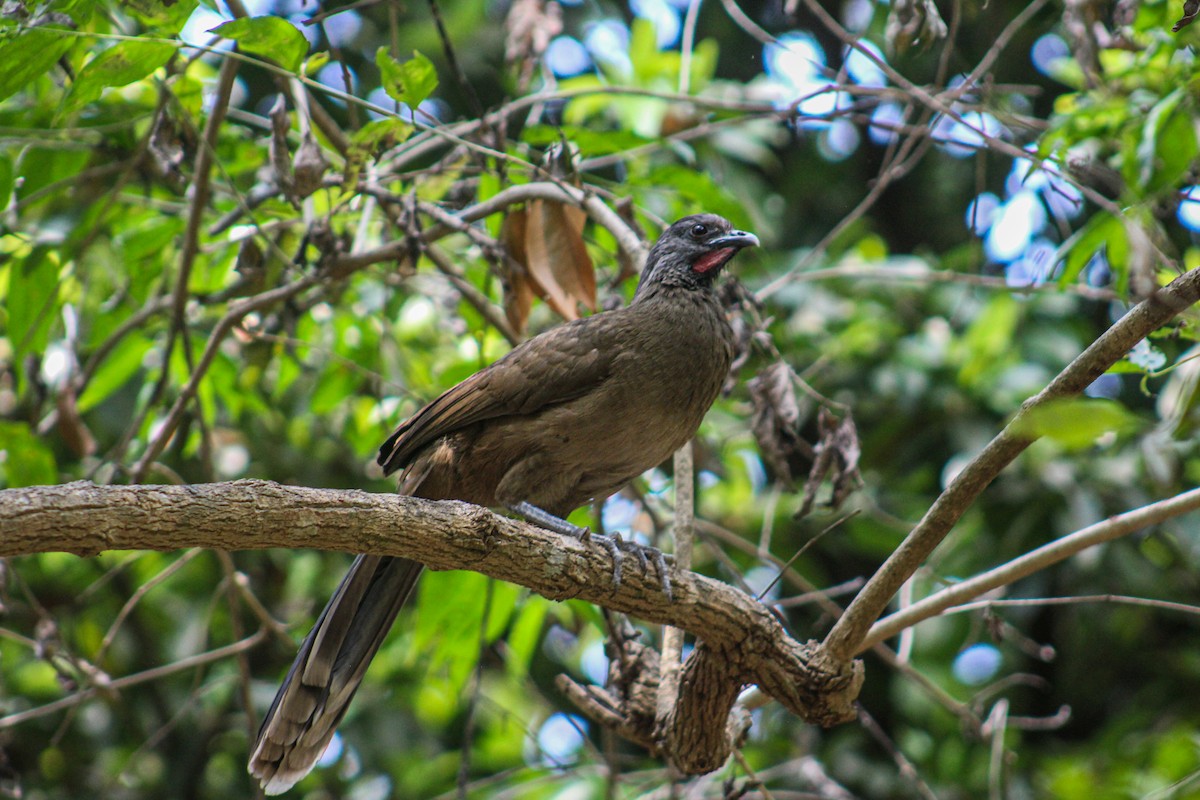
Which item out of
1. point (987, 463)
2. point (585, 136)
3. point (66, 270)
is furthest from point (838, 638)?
point (66, 270)

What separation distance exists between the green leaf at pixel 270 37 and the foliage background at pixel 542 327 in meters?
0.01

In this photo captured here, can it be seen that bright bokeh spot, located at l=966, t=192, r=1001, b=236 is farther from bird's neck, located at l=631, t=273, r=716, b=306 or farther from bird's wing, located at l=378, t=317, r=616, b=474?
bird's wing, located at l=378, t=317, r=616, b=474

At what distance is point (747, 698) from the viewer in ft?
11.6

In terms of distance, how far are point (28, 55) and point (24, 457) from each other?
62.4 inches

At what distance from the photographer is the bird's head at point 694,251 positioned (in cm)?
391

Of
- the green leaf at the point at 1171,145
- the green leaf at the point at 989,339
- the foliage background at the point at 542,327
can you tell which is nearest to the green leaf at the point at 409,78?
the foliage background at the point at 542,327

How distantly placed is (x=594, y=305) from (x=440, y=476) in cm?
80

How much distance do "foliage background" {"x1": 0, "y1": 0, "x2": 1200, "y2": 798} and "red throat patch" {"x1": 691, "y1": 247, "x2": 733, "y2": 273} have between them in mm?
319

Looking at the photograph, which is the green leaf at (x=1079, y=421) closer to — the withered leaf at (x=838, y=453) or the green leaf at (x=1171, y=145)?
the green leaf at (x=1171, y=145)

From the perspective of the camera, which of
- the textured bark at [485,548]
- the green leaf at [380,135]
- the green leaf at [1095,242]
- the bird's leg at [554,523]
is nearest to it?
the textured bark at [485,548]

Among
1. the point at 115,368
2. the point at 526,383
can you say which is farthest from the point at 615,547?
the point at 115,368

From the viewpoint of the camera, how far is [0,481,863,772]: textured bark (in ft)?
7.00

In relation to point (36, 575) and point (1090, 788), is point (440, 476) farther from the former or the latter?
point (36, 575)

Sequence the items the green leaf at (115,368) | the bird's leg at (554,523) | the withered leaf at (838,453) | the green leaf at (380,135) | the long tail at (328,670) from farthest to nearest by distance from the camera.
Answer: the green leaf at (115,368)
the withered leaf at (838,453)
the long tail at (328,670)
the green leaf at (380,135)
the bird's leg at (554,523)
